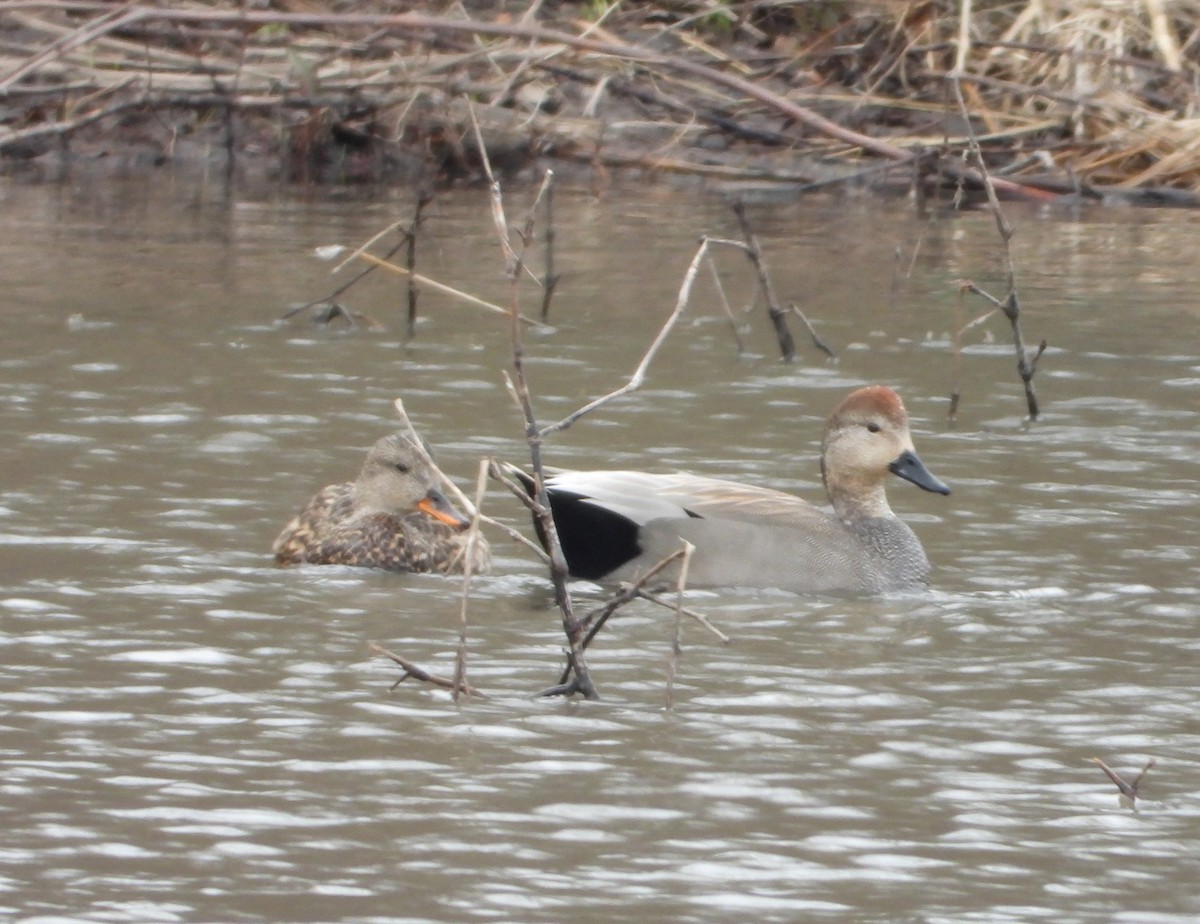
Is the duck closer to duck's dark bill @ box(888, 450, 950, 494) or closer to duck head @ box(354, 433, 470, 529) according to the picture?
duck's dark bill @ box(888, 450, 950, 494)

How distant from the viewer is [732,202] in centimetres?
1173

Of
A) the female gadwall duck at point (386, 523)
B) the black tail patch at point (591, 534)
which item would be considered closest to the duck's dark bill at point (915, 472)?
the black tail patch at point (591, 534)

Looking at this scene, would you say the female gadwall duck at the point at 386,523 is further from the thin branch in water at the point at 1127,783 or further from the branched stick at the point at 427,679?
the thin branch in water at the point at 1127,783

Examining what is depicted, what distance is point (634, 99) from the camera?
63.2 ft

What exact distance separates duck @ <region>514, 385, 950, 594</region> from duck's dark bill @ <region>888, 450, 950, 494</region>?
251mm

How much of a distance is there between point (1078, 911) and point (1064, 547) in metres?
3.50

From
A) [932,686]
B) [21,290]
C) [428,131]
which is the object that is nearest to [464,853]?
[932,686]

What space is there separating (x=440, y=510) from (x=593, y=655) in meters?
1.67

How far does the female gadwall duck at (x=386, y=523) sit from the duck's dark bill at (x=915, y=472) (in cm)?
141

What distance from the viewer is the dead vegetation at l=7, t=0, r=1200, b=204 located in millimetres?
17953

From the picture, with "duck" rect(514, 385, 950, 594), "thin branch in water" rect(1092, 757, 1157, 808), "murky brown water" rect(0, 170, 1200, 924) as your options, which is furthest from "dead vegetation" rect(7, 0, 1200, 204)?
"thin branch in water" rect(1092, 757, 1157, 808)

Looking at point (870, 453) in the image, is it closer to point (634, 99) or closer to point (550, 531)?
point (550, 531)

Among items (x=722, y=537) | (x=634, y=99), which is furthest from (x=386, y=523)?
(x=634, y=99)

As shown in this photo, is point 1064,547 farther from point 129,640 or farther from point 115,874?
point 115,874
